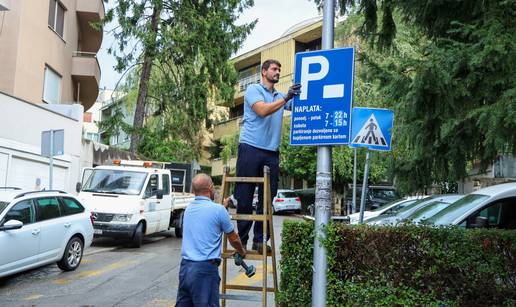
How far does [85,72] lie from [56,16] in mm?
2930

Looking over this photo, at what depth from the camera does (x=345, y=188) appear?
34562 millimetres

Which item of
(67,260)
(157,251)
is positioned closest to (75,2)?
(157,251)

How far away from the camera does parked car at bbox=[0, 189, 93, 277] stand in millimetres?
9047

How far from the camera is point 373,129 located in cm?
916

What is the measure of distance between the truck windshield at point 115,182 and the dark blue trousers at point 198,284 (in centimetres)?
1022

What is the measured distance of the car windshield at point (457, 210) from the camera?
852 cm

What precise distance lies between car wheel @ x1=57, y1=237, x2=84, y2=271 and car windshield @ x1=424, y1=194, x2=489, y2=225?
6863 millimetres

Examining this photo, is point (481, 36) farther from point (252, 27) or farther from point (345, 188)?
point (345, 188)

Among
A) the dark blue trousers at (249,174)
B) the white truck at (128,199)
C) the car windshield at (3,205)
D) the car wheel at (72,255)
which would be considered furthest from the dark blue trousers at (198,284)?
the white truck at (128,199)

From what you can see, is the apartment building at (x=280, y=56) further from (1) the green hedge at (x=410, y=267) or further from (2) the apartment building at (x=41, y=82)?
(1) the green hedge at (x=410, y=267)

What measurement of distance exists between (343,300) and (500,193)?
4.57 m

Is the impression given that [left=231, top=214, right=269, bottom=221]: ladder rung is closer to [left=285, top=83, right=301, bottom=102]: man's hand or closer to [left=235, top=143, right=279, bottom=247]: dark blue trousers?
[left=235, top=143, right=279, bottom=247]: dark blue trousers

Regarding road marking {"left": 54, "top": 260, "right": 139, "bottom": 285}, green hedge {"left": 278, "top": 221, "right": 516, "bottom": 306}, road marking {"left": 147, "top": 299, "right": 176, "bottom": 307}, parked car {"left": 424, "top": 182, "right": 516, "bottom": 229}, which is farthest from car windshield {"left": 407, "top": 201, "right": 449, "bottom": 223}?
road marking {"left": 54, "top": 260, "right": 139, "bottom": 285}

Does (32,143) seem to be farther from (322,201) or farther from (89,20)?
(322,201)
